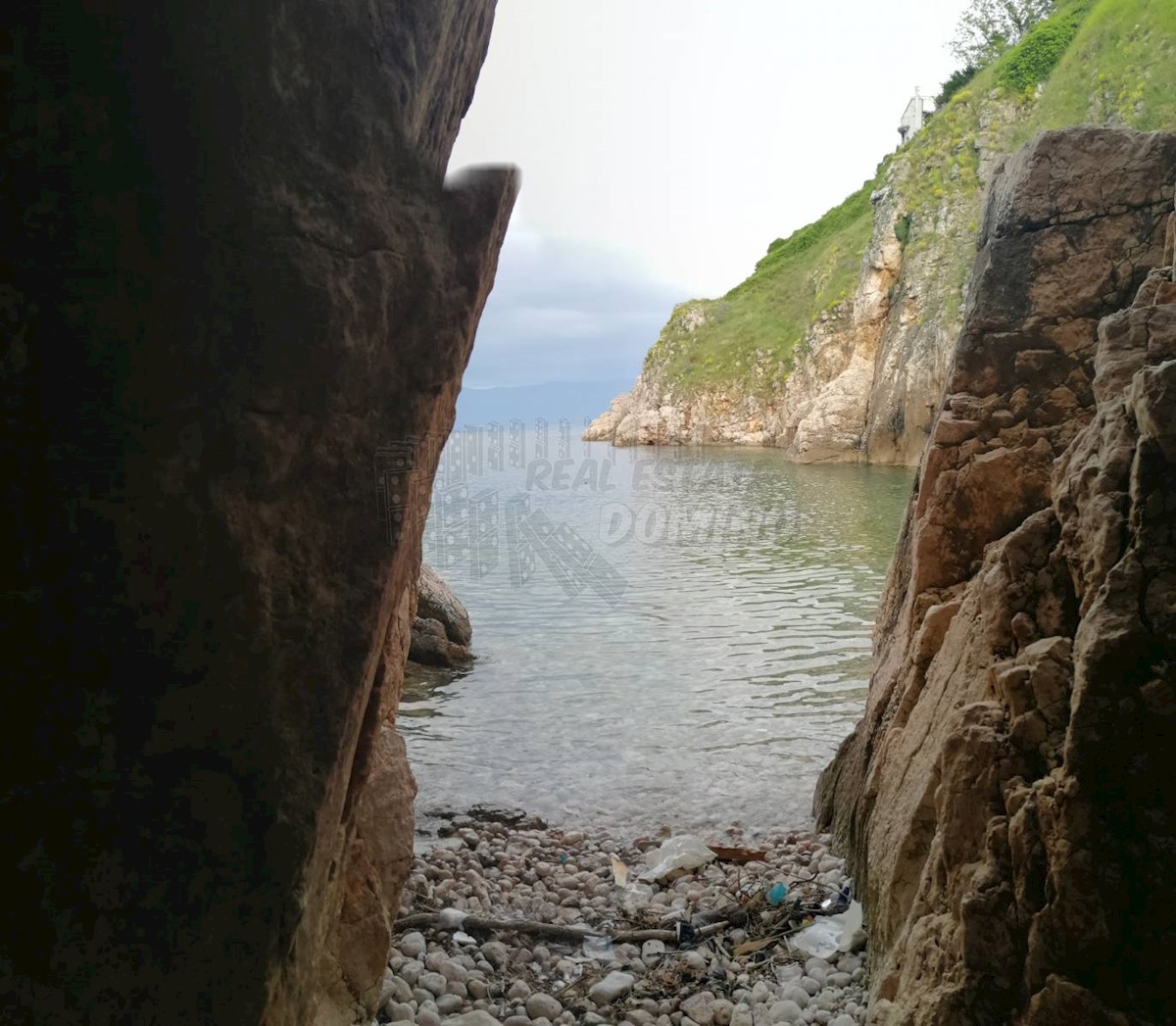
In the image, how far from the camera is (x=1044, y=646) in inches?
119

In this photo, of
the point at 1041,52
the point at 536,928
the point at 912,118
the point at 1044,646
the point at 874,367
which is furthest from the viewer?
the point at 912,118

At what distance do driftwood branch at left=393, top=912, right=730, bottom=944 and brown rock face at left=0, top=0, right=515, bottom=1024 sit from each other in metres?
2.76

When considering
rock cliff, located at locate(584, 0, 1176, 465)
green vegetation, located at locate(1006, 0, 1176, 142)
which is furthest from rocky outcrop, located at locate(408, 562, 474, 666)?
green vegetation, located at locate(1006, 0, 1176, 142)

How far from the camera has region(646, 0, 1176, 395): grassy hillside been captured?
3781cm

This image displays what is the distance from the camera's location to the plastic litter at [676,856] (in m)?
6.37

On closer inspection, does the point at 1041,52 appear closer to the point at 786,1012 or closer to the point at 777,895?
the point at 777,895

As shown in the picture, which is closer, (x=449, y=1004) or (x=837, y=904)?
(x=449, y=1004)

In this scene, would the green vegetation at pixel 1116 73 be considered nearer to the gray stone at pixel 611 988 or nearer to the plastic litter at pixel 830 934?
the plastic litter at pixel 830 934

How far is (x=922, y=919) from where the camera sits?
11.0 feet

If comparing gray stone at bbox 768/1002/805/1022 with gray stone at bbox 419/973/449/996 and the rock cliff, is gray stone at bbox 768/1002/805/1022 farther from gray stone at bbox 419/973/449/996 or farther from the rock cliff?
the rock cliff

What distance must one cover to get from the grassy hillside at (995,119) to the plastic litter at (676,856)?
35.5 meters

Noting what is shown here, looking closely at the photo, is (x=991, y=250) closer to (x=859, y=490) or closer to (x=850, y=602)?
(x=850, y=602)

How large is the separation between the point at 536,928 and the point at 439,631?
7.60 meters

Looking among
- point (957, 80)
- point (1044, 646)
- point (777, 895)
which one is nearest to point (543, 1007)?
point (777, 895)
